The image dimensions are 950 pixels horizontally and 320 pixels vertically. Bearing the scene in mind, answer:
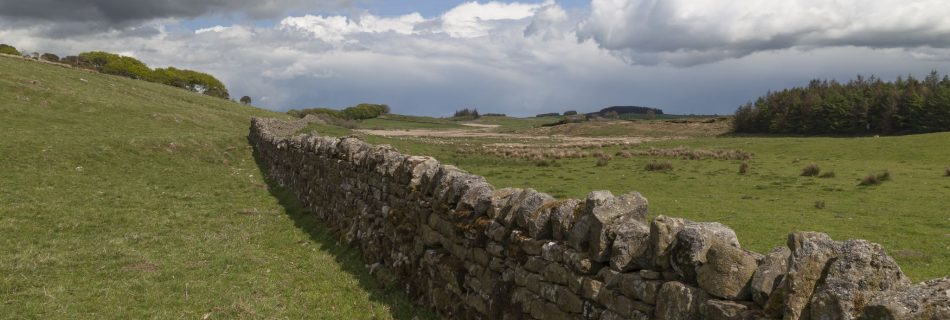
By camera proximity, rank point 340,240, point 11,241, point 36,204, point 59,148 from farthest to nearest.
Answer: point 59,148
point 36,204
point 340,240
point 11,241

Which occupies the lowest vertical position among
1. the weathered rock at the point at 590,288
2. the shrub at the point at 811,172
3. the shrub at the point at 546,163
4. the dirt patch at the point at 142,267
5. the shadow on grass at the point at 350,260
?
the shrub at the point at 546,163

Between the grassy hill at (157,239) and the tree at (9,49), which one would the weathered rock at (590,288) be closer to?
the grassy hill at (157,239)

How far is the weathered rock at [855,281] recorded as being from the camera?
3582 millimetres

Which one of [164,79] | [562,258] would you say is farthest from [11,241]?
[164,79]

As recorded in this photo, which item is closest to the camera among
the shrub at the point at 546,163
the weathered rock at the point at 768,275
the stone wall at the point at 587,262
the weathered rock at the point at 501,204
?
the stone wall at the point at 587,262

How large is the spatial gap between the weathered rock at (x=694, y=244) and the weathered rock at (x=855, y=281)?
90 centimetres

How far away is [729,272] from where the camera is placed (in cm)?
434

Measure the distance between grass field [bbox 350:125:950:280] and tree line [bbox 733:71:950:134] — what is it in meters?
38.5

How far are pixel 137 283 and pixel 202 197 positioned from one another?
9.35 meters

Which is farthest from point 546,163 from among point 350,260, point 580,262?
point 580,262

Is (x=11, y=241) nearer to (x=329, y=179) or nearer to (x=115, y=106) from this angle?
(x=329, y=179)

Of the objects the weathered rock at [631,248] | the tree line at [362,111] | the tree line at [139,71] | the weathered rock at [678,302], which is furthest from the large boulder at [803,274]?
the tree line at [362,111]

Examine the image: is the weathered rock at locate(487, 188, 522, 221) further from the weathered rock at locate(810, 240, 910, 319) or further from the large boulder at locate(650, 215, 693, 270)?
the weathered rock at locate(810, 240, 910, 319)

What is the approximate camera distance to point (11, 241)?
470 inches
